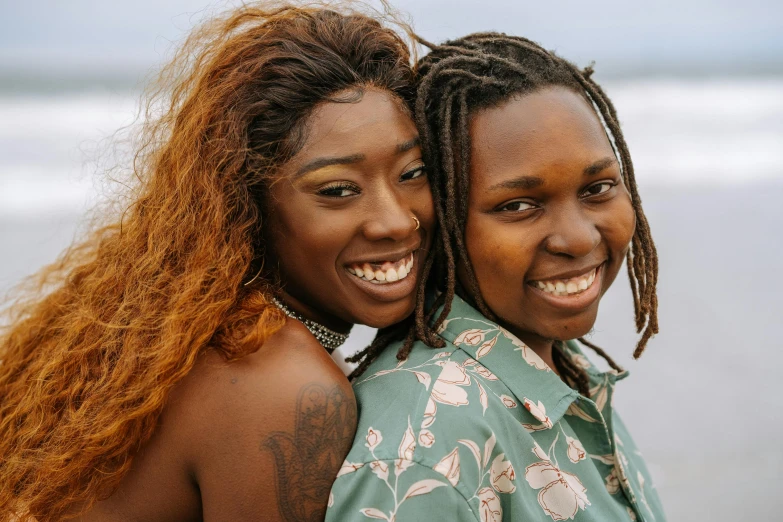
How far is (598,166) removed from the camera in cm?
229

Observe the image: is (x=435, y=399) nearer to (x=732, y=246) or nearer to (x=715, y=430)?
(x=715, y=430)

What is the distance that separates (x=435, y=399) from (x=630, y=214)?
2.78 ft

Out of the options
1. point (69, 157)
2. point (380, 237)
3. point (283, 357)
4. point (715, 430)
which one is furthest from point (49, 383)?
point (69, 157)

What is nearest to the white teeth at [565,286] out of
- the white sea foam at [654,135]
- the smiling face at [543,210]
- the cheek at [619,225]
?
the smiling face at [543,210]

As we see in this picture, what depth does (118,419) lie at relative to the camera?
2.12 meters

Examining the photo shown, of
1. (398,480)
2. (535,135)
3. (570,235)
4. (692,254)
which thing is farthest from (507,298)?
(692,254)

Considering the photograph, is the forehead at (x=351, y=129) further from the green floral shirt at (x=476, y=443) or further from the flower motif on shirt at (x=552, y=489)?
the flower motif on shirt at (x=552, y=489)

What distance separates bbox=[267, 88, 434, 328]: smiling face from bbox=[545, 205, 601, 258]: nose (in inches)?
14.1

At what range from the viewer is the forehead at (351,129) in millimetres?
2277

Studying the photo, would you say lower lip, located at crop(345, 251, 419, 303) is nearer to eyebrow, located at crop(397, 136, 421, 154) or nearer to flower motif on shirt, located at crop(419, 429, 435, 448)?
eyebrow, located at crop(397, 136, 421, 154)

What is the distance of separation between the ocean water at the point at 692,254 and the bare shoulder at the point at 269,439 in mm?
1130

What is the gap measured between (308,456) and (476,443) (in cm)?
41

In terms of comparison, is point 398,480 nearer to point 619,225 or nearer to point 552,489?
point 552,489

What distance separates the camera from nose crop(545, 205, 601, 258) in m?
2.27
